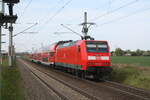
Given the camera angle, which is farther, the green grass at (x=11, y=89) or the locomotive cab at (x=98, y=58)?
the locomotive cab at (x=98, y=58)

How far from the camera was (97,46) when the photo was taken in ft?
66.0

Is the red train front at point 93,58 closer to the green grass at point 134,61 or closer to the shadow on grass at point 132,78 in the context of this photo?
the shadow on grass at point 132,78

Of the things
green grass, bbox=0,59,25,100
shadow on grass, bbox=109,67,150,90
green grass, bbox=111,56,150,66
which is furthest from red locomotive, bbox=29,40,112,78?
green grass, bbox=111,56,150,66

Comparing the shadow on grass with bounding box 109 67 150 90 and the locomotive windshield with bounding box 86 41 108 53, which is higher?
the locomotive windshield with bounding box 86 41 108 53

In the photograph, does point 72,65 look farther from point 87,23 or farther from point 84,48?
point 87,23

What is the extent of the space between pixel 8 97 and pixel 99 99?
3937 millimetres

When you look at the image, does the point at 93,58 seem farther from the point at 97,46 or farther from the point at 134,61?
the point at 134,61

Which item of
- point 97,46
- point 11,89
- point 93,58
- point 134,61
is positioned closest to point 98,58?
point 93,58

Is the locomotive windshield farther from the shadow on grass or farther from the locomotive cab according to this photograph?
the shadow on grass

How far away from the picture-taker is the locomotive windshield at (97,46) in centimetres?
1984

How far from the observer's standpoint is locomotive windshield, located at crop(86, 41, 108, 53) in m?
19.8

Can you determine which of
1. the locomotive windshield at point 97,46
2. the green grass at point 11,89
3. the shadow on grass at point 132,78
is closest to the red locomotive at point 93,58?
the locomotive windshield at point 97,46

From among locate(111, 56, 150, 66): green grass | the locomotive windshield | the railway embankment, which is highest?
the locomotive windshield

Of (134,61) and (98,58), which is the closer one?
(98,58)
